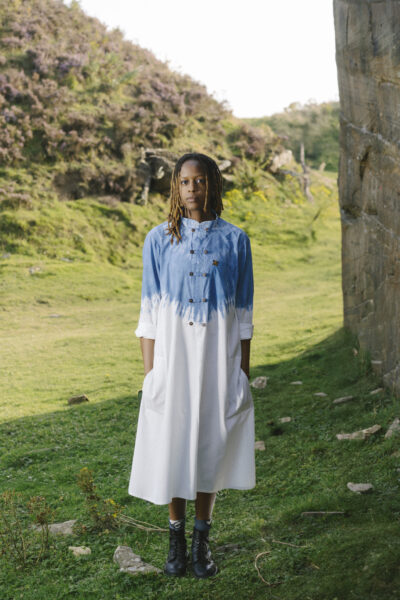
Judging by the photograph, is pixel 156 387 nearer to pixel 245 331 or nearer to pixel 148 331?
pixel 148 331

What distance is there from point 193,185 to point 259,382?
Result: 16.1ft

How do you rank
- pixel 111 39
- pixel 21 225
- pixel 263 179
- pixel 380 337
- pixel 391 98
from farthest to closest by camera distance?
pixel 111 39 → pixel 263 179 → pixel 21 225 → pixel 380 337 → pixel 391 98

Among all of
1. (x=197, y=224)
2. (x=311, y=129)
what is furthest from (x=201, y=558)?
(x=311, y=129)

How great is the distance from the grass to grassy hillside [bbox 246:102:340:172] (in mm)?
20250

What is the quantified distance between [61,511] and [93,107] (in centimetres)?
1844

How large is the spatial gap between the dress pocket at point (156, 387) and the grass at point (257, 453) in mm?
961

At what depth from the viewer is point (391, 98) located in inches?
216

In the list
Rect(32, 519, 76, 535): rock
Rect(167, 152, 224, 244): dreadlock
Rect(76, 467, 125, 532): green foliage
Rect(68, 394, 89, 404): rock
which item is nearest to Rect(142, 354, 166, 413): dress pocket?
Rect(167, 152, 224, 244): dreadlock

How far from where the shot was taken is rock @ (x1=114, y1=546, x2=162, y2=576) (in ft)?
11.1

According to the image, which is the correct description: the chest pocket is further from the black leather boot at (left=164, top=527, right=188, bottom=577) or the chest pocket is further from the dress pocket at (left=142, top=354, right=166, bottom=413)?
the black leather boot at (left=164, top=527, right=188, bottom=577)

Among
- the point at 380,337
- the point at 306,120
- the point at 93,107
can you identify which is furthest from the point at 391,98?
the point at 306,120

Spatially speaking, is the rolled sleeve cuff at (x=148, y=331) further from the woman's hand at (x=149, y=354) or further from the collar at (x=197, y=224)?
the collar at (x=197, y=224)

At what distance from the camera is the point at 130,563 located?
3.51 m

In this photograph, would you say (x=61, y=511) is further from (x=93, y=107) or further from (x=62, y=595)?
(x=93, y=107)
